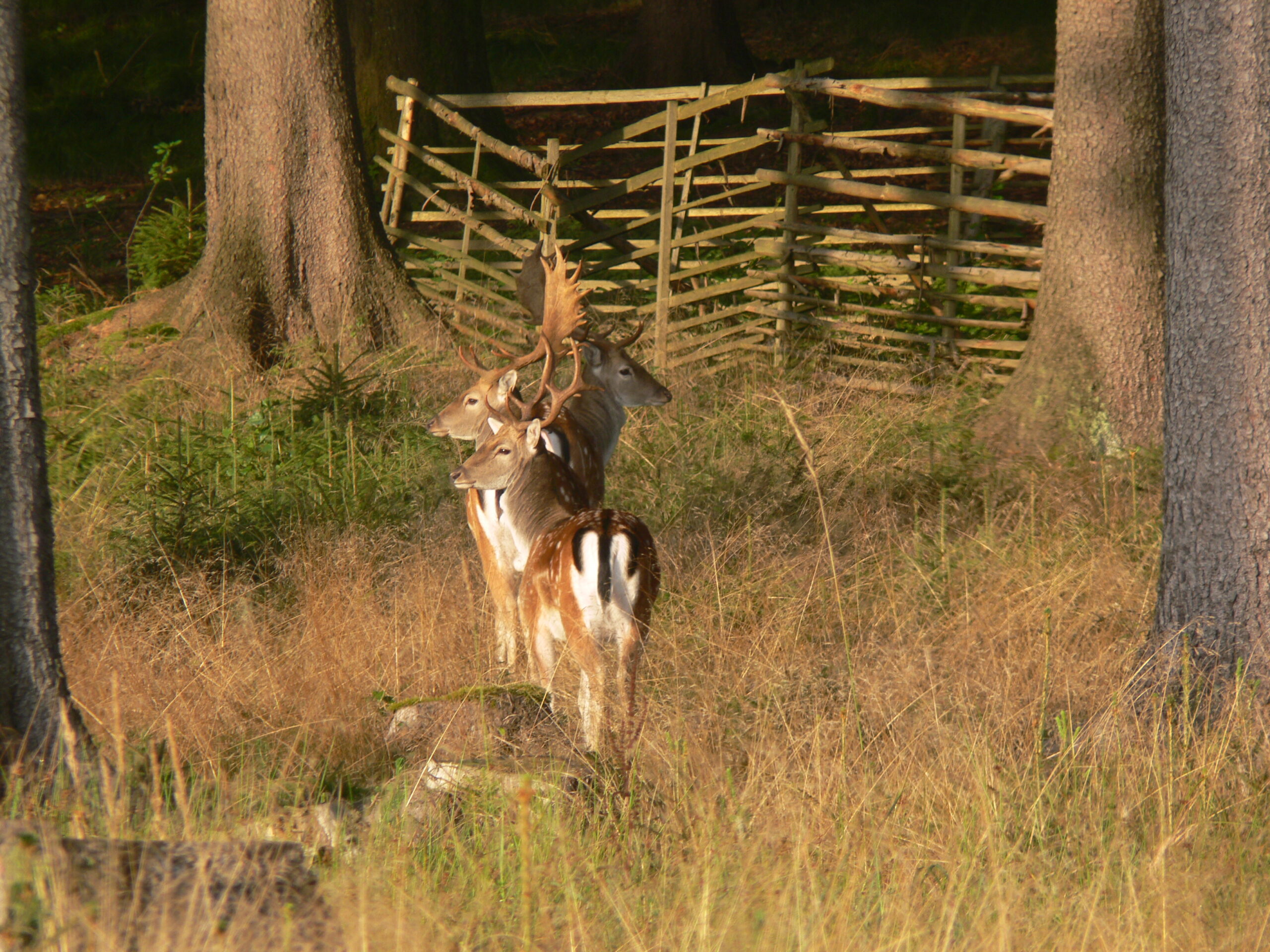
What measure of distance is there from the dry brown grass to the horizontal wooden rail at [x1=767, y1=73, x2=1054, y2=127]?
8.61 feet

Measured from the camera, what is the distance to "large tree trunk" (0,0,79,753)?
3.42 meters

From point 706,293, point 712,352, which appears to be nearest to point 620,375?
point 712,352

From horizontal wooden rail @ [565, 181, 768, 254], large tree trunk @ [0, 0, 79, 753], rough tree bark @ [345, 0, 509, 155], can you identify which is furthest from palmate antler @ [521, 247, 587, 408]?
rough tree bark @ [345, 0, 509, 155]

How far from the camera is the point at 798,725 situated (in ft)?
12.7

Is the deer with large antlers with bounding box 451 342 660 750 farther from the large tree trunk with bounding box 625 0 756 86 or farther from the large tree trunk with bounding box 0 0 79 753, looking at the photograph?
the large tree trunk with bounding box 625 0 756 86

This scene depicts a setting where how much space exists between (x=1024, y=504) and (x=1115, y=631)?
1.41 metres

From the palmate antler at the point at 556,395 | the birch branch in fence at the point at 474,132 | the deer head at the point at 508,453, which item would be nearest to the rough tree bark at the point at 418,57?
the birch branch in fence at the point at 474,132

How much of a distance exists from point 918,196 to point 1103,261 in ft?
6.08

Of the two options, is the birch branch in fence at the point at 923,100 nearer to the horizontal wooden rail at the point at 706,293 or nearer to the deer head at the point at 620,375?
the horizontal wooden rail at the point at 706,293

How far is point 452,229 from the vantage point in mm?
13945

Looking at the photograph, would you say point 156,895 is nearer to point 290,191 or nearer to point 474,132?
point 290,191

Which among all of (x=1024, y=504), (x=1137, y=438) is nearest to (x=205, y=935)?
(x=1024, y=504)

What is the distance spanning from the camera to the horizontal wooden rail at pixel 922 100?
26.2ft

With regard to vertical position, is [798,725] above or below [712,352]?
below
